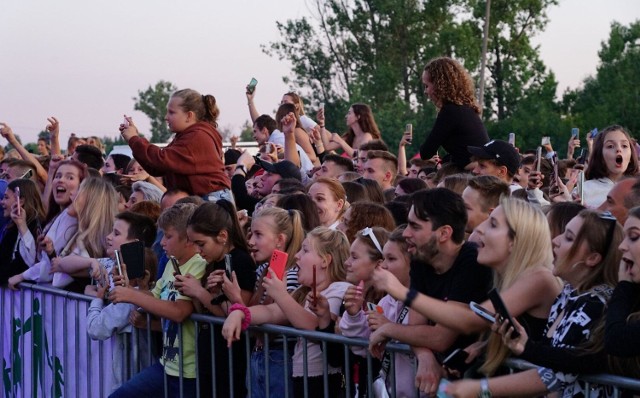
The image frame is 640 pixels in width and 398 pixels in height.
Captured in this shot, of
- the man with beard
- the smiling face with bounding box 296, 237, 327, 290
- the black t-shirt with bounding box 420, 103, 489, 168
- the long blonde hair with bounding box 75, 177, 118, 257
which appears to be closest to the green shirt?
the smiling face with bounding box 296, 237, 327, 290

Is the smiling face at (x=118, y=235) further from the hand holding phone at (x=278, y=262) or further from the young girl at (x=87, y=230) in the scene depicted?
the hand holding phone at (x=278, y=262)

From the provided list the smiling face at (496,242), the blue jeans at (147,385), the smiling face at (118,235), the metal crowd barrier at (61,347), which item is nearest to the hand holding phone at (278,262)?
the metal crowd barrier at (61,347)

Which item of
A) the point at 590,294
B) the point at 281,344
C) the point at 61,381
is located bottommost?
the point at 61,381

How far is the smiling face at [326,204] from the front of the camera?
301 inches

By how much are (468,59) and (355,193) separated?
142 ft

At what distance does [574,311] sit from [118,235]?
4.05 meters

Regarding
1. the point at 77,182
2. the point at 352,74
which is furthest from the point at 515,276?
the point at 352,74

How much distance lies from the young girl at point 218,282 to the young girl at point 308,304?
21 centimetres

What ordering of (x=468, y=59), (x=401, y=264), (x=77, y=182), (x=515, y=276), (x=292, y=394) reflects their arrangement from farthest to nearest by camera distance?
1. (x=468, y=59)
2. (x=77, y=182)
3. (x=292, y=394)
4. (x=401, y=264)
5. (x=515, y=276)

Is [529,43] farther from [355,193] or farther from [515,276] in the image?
[515,276]

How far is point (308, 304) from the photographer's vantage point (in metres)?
5.76

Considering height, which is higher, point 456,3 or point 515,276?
point 456,3

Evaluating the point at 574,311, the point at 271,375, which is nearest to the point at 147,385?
the point at 271,375

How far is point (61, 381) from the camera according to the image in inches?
309
